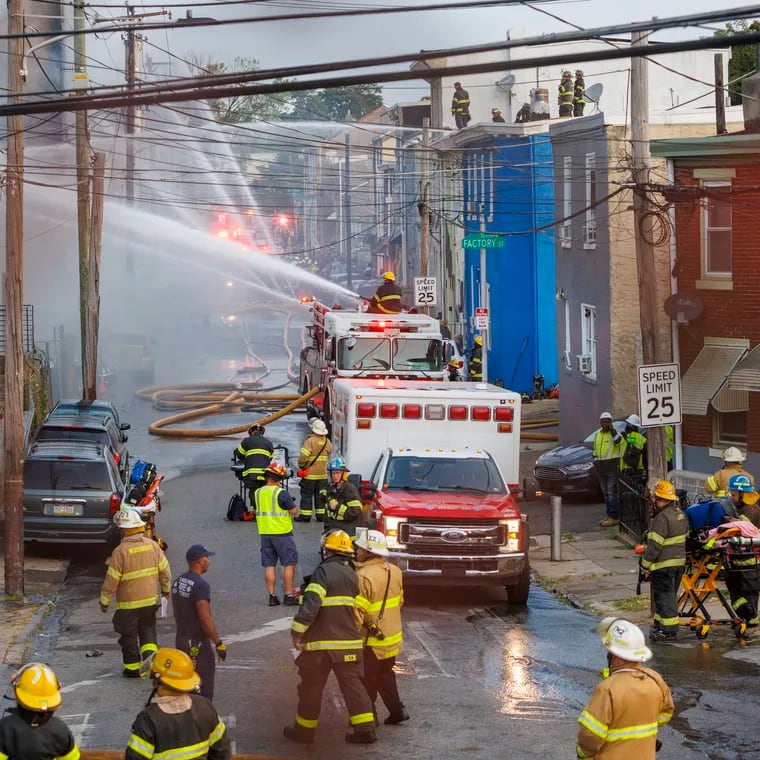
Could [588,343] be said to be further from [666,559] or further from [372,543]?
[372,543]

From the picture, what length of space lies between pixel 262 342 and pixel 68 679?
42.0 m

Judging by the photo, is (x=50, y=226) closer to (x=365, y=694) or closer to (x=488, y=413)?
(x=488, y=413)

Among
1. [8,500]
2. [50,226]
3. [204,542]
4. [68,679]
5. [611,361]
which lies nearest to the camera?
[68,679]

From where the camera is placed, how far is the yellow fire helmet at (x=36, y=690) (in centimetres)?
620

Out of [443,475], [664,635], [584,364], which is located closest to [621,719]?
[664,635]

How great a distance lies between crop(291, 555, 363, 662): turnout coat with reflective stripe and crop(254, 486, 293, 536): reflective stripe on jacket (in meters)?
5.07

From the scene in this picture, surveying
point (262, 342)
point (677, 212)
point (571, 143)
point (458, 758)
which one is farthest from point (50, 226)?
point (458, 758)

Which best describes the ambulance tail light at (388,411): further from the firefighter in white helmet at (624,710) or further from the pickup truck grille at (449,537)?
the firefighter in white helmet at (624,710)

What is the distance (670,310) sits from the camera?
21.4 m

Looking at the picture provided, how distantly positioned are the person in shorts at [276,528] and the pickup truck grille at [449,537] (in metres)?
1.23

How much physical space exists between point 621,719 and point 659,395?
8765mm

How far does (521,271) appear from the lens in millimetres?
38625

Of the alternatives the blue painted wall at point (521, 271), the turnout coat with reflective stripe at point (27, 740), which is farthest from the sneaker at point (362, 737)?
the blue painted wall at point (521, 271)

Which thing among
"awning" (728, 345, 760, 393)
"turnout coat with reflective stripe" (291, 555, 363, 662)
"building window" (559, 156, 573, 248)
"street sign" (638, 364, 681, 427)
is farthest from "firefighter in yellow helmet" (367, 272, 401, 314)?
"turnout coat with reflective stripe" (291, 555, 363, 662)
